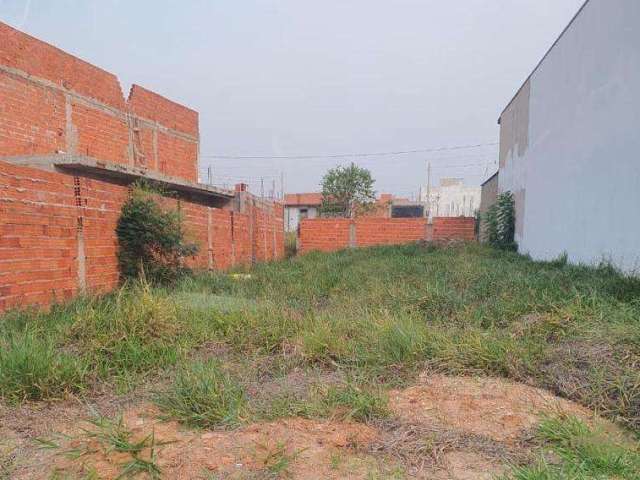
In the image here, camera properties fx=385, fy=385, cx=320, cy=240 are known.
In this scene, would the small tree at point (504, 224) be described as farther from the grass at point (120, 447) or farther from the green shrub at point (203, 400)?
the grass at point (120, 447)

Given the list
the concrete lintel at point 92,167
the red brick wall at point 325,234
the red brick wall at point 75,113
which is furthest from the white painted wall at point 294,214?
the concrete lintel at point 92,167

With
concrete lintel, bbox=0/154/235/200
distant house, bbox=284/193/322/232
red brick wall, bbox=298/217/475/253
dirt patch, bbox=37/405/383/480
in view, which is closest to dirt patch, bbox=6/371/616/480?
dirt patch, bbox=37/405/383/480

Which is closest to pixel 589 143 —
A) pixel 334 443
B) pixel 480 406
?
pixel 480 406

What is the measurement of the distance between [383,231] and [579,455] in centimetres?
1241

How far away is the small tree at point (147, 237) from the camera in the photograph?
18.0 ft

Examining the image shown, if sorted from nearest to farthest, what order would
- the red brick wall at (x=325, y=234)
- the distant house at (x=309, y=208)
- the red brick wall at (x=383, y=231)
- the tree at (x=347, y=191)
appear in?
the red brick wall at (x=383, y=231)
the red brick wall at (x=325, y=234)
the tree at (x=347, y=191)
the distant house at (x=309, y=208)

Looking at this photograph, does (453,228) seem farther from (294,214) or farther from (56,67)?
(294,214)

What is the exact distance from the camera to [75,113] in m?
8.27

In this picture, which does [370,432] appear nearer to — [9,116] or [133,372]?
[133,372]

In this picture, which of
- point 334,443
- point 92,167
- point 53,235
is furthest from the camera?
point 92,167

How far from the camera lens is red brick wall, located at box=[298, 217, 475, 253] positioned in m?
14.0

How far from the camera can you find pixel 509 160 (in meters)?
11.3

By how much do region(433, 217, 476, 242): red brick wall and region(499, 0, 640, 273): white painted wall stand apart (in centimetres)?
499

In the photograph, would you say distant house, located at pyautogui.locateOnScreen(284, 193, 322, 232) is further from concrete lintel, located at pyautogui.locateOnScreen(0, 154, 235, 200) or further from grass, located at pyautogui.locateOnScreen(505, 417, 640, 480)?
grass, located at pyautogui.locateOnScreen(505, 417, 640, 480)
